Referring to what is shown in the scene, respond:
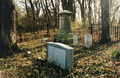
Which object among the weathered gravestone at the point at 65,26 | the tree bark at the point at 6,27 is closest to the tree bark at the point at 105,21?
the weathered gravestone at the point at 65,26

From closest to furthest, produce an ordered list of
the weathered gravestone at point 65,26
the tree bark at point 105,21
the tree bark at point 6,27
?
1. the tree bark at point 6,27
2. the tree bark at point 105,21
3. the weathered gravestone at point 65,26

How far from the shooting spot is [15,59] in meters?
5.69

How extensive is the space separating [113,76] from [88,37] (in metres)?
4.25

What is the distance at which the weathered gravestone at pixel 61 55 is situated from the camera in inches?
155

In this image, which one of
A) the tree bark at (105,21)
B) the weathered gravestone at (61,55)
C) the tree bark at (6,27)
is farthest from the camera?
the tree bark at (105,21)

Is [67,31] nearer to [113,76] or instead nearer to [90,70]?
[90,70]

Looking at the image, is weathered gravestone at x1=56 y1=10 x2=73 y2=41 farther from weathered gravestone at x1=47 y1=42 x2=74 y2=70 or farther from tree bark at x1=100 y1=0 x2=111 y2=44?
weathered gravestone at x1=47 y1=42 x2=74 y2=70

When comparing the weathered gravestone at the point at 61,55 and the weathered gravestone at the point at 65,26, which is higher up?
the weathered gravestone at the point at 65,26

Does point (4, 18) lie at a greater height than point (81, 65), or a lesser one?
greater

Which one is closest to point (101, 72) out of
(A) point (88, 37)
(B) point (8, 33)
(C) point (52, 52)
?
(C) point (52, 52)

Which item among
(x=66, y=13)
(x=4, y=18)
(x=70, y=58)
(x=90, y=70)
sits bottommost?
(x=90, y=70)

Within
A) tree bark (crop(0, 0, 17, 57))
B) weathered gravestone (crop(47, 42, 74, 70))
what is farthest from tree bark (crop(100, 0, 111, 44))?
tree bark (crop(0, 0, 17, 57))

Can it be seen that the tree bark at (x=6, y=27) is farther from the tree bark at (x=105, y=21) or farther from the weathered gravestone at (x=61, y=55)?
the tree bark at (x=105, y=21)

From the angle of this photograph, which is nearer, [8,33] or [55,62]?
[55,62]
